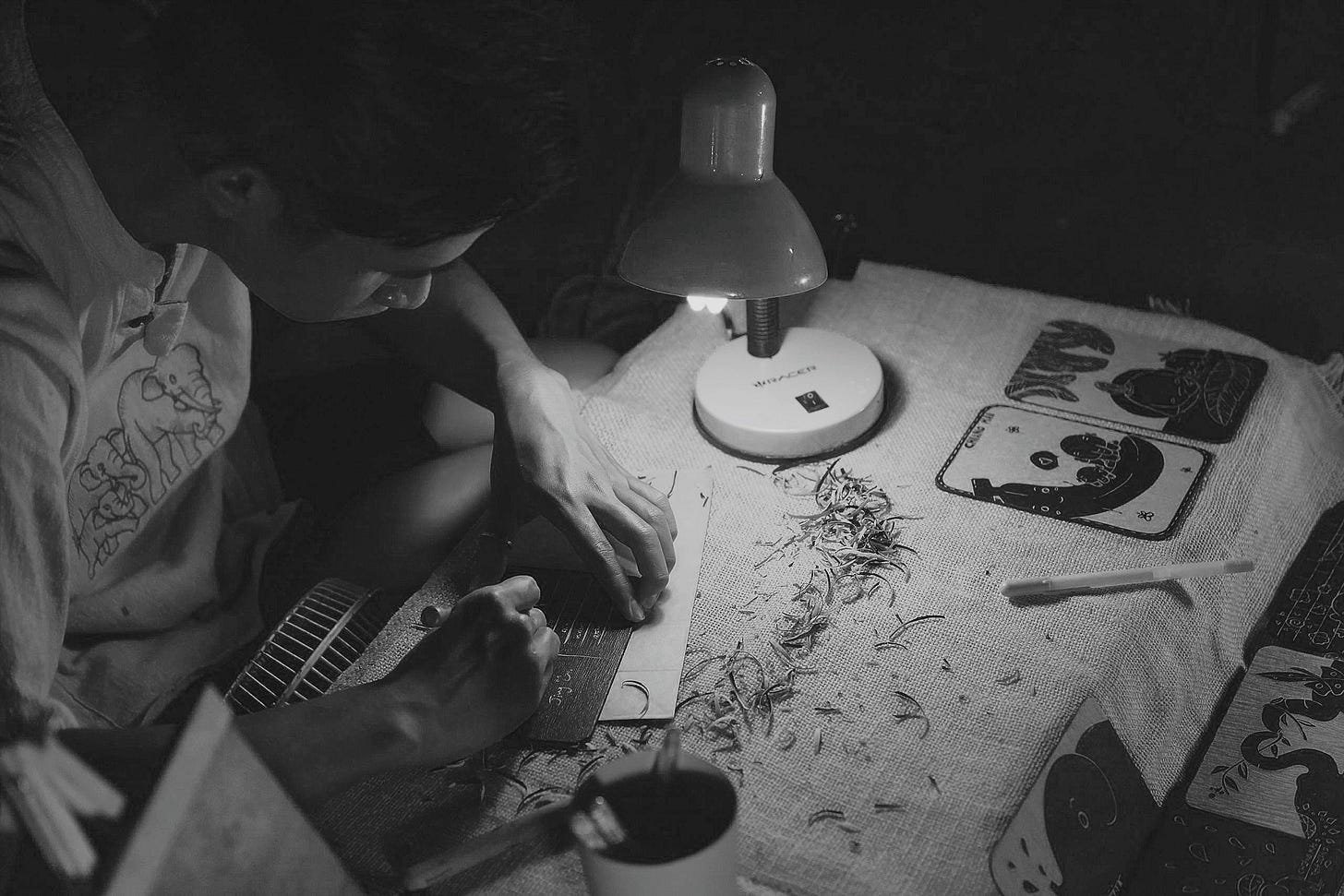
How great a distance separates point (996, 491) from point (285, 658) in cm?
80

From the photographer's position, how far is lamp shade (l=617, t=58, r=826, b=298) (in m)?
1.07

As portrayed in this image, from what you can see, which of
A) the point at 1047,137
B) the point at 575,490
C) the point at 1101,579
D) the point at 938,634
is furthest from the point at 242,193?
the point at 1047,137

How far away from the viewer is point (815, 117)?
1.83 metres

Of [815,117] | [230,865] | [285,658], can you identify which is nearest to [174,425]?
[285,658]

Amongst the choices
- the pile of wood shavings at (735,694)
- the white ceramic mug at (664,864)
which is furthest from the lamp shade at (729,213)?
the white ceramic mug at (664,864)

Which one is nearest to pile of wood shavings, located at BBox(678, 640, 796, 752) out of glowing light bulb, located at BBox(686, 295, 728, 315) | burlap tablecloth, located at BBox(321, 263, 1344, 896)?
burlap tablecloth, located at BBox(321, 263, 1344, 896)

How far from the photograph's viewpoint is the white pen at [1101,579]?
3.52 ft

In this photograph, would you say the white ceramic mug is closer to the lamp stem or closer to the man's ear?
the man's ear

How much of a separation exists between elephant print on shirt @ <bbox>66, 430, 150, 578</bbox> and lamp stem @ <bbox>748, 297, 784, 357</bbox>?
779mm

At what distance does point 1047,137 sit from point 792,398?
70cm

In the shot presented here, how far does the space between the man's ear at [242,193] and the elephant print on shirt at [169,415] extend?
0.45 metres

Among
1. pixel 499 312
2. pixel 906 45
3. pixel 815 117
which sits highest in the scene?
pixel 906 45

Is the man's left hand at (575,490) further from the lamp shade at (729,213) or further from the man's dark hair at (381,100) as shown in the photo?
the man's dark hair at (381,100)

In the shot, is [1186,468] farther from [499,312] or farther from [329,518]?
[329,518]
